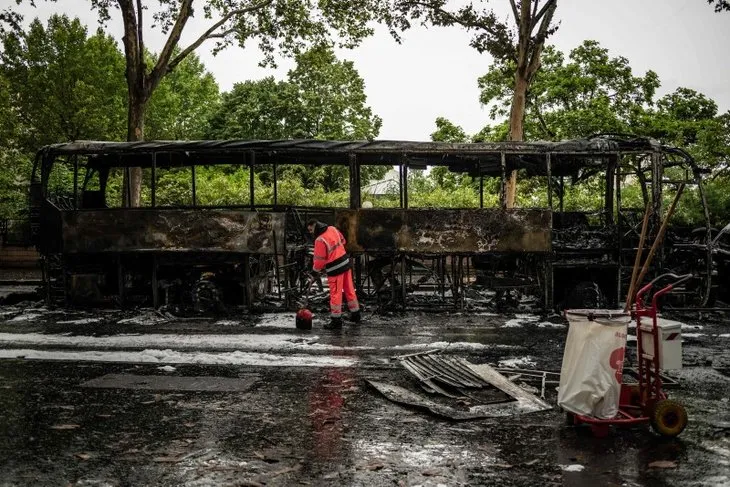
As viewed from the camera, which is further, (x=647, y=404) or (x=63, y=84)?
(x=63, y=84)

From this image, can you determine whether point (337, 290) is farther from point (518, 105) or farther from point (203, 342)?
point (518, 105)

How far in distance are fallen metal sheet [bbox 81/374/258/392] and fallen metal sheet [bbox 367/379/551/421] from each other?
5.47 ft

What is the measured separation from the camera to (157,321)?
10742 millimetres

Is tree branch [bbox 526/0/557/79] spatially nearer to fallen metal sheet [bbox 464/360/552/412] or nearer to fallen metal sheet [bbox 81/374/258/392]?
fallen metal sheet [bbox 464/360/552/412]

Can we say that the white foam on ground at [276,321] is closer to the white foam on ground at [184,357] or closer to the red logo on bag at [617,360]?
the white foam on ground at [184,357]

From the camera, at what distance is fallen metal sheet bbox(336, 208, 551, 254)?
11.3 m

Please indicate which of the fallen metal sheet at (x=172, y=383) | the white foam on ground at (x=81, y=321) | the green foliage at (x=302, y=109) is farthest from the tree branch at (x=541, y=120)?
the fallen metal sheet at (x=172, y=383)

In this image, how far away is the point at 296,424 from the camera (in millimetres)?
4824

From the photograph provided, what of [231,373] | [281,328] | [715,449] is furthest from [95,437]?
[281,328]

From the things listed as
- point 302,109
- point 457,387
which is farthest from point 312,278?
point 302,109

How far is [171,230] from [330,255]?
3851 mm

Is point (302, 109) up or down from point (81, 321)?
up

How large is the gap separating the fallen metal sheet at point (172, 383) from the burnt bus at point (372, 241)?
511 cm

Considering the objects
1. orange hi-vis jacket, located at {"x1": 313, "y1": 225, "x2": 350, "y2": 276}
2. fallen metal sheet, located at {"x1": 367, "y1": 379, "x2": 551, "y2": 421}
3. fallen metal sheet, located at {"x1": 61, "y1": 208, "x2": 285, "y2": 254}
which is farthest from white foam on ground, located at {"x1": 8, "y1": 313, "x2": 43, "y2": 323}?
fallen metal sheet, located at {"x1": 367, "y1": 379, "x2": 551, "y2": 421}
